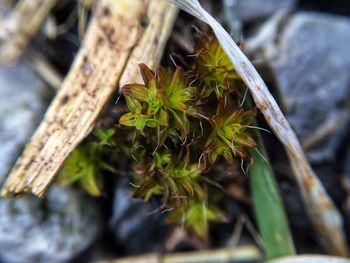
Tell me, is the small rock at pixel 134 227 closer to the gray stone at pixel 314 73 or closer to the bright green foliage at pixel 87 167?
the bright green foliage at pixel 87 167

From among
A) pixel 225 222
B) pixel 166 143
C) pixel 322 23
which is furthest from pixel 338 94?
pixel 166 143

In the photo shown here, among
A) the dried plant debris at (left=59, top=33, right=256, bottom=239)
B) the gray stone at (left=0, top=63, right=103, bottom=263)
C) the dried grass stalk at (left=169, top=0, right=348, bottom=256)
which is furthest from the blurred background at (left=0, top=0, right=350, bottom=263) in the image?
the dried plant debris at (left=59, top=33, right=256, bottom=239)

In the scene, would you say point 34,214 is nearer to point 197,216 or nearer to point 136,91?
point 197,216

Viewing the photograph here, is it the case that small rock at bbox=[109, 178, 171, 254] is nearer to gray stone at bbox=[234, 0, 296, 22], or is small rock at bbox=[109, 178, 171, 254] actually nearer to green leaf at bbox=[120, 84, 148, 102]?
green leaf at bbox=[120, 84, 148, 102]

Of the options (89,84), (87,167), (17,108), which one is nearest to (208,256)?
(87,167)

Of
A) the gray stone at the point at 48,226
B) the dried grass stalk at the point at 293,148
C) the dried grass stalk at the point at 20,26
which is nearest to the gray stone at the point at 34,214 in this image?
the gray stone at the point at 48,226

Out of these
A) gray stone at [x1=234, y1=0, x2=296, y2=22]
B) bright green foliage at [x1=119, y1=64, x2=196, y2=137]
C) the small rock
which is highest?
gray stone at [x1=234, y1=0, x2=296, y2=22]

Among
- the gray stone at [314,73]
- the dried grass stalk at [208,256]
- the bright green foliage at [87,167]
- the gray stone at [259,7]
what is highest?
the gray stone at [259,7]
